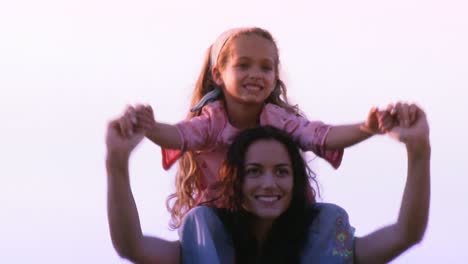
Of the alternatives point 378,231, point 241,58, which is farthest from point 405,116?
point 241,58

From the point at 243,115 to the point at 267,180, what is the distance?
1110mm

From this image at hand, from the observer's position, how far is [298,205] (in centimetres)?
1177

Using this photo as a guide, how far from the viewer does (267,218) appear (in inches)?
459

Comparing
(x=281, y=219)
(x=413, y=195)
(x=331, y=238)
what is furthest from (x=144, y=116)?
(x=413, y=195)

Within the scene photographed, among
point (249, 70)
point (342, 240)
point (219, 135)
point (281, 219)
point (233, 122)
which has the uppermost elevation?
point (249, 70)

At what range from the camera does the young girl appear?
40.2ft

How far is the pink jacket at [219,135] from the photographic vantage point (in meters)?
12.3

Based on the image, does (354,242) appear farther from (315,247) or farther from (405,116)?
(405,116)

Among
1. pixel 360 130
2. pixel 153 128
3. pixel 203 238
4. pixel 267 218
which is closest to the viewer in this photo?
pixel 203 238

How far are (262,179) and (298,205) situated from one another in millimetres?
354

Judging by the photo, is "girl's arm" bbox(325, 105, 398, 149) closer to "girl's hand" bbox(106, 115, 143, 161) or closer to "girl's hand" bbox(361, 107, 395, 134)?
"girl's hand" bbox(361, 107, 395, 134)

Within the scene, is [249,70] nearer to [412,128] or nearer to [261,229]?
[261,229]

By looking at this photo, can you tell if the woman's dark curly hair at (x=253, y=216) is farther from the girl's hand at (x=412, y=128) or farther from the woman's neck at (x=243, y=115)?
the girl's hand at (x=412, y=128)

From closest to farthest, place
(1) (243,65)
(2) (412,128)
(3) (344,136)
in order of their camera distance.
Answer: (2) (412,128)
(3) (344,136)
(1) (243,65)
